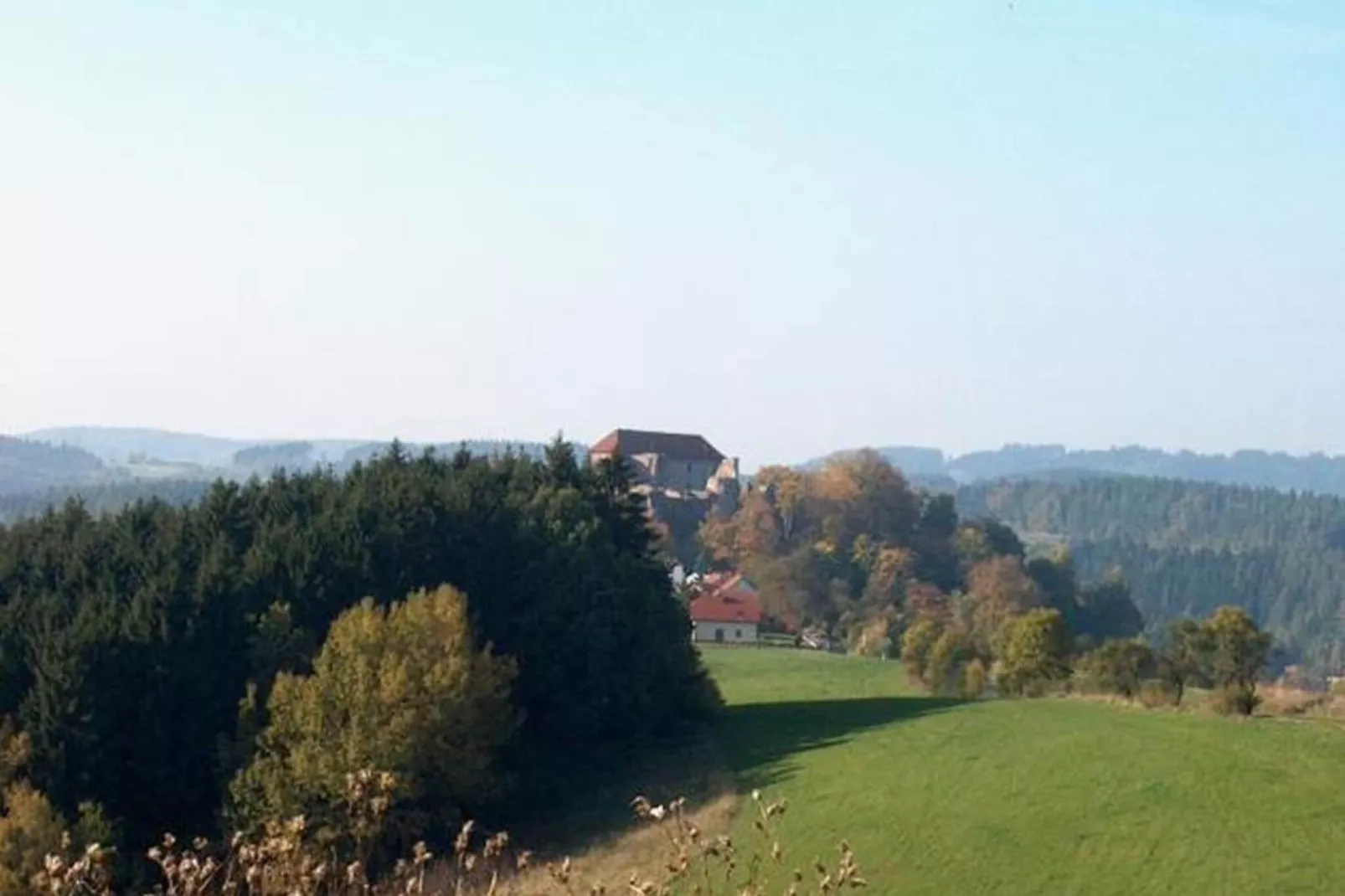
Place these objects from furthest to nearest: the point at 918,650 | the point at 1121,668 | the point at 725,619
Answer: the point at 725,619
the point at 918,650
the point at 1121,668

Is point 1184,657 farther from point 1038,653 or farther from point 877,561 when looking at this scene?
point 877,561

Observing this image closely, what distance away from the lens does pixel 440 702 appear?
118 feet

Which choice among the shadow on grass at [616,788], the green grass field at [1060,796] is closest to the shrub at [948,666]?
the green grass field at [1060,796]

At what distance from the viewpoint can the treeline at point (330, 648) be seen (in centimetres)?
3425

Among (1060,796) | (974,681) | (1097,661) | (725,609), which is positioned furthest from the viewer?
(725,609)

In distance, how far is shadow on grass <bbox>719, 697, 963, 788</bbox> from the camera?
39406 mm

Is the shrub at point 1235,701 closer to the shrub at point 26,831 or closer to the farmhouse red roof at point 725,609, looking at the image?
the shrub at point 26,831

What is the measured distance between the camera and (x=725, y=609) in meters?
82.1

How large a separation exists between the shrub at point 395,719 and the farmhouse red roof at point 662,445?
9615 cm

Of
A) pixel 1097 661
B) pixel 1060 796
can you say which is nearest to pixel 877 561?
pixel 1097 661

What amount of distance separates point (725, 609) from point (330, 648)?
47464mm

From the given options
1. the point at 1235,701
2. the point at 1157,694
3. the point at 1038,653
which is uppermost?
the point at 1038,653

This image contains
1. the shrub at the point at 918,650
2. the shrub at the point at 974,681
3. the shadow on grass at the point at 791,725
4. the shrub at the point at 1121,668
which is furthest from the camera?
the shrub at the point at 918,650

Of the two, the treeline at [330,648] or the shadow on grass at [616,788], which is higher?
the treeline at [330,648]
